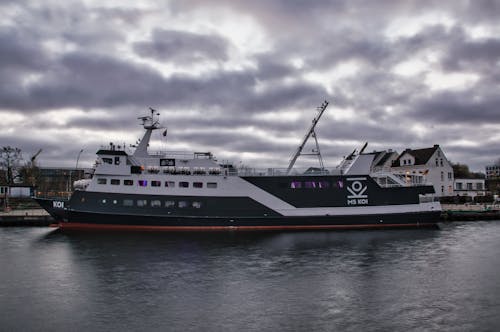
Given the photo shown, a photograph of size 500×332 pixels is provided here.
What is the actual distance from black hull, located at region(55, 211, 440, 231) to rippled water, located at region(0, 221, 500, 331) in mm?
5733

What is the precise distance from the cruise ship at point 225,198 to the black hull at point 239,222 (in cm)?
9

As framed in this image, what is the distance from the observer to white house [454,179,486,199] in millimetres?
73875

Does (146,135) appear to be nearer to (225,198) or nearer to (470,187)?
(225,198)

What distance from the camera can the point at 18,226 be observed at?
43.0m

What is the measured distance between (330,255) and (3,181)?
6943 cm

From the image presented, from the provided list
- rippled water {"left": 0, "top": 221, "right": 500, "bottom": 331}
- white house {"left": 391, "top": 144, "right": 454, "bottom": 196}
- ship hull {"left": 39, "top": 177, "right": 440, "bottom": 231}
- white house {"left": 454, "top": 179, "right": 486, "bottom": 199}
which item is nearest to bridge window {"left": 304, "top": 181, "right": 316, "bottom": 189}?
ship hull {"left": 39, "top": 177, "right": 440, "bottom": 231}

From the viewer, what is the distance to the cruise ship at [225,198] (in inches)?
1420

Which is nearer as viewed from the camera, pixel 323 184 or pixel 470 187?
pixel 323 184

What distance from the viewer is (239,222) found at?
36875 millimetres

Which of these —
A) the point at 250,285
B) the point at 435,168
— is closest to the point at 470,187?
the point at 435,168

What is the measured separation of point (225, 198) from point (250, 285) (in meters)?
20.2

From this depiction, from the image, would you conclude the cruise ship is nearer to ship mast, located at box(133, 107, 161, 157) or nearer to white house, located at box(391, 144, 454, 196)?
ship mast, located at box(133, 107, 161, 157)

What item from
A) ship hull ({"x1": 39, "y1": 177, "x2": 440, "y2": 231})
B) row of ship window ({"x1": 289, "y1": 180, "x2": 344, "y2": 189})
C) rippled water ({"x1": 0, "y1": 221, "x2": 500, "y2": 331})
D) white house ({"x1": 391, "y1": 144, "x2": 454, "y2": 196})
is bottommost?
rippled water ({"x1": 0, "y1": 221, "x2": 500, "y2": 331})

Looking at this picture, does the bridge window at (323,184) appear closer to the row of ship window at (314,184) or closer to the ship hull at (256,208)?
the row of ship window at (314,184)
